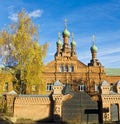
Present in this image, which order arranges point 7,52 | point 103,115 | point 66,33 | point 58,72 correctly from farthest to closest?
point 66,33 → point 58,72 → point 7,52 → point 103,115

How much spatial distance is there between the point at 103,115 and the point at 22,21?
12911 millimetres

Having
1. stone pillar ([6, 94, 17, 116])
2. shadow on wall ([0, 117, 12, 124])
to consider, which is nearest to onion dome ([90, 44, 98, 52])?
stone pillar ([6, 94, 17, 116])

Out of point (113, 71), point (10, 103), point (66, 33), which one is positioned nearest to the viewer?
point (10, 103)

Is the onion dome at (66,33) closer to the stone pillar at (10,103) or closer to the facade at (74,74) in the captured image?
the facade at (74,74)

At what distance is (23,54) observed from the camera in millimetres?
26516

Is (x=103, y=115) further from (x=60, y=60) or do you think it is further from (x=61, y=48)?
(x=61, y=48)

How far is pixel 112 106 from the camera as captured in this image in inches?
845

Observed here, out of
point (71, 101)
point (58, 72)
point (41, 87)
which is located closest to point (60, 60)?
point (58, 72)

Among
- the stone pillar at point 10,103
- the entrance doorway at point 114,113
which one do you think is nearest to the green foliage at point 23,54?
the stone pillar at point 10,103

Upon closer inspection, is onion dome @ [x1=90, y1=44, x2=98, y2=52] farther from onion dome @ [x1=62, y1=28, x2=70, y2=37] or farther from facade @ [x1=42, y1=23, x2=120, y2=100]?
onion dome @ [x1=62, y1=28, x2=70, y2=37]

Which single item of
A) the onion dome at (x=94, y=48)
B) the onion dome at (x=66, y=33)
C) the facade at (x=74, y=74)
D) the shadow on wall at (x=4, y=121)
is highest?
the onion dome at (x=66, y=33)

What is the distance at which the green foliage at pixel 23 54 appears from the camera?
26.3 meters

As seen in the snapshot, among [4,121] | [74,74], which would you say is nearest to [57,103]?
[4,121]

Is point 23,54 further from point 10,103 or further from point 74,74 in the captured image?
point 74,74
